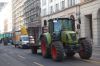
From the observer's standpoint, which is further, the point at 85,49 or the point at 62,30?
the point at 62,30

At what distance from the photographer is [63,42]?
2169 cm

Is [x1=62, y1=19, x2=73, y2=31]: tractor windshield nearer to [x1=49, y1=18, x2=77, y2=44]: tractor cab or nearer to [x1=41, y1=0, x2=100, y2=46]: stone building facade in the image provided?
[x1=49, y1=18, x2=77, y2=44]: tractor cab

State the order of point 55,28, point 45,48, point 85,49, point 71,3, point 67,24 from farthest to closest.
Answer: point 71,3
point 45,48
point 67,24
point 55,28
point 85,49

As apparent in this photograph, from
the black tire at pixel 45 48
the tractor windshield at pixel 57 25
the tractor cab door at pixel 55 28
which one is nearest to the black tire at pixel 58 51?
the tractor cab door at pixel 55 28

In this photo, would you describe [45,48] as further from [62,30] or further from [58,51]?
[58,51]

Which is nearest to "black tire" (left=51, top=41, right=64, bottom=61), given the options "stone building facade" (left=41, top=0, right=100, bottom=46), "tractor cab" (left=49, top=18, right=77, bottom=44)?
"tractor cab" (left=49, top=18, right=77, bottom=44)

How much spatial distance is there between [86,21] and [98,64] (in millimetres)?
33544

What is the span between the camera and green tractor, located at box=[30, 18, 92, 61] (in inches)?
802

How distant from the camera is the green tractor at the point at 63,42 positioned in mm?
20367

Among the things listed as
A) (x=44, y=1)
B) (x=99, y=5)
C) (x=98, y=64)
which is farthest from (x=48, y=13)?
(x=98, y=64)

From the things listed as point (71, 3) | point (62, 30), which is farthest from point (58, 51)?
point (71, 3)

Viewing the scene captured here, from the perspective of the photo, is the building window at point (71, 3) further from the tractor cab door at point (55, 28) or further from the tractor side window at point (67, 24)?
the tractor cab door at point (55, 28)

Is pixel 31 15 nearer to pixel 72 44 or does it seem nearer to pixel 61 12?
pixel 61 12

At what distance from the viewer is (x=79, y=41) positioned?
21.4 m
